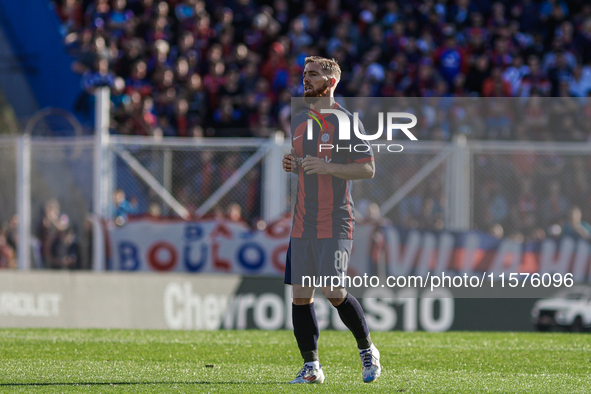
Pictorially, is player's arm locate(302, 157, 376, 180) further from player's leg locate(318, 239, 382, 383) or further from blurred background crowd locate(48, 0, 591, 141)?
blurred background crowd locate(48, 0, 591, 141)

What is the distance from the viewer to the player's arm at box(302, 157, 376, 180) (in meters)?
5.48

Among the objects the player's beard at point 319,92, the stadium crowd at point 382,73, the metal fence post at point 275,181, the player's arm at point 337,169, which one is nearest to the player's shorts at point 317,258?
the player's arm at point 337,169

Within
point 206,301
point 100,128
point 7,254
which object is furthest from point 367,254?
point 7,254

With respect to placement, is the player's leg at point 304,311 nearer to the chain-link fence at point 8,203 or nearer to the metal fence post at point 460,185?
the metal fence post at point 460,185

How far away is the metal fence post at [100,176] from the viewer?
11.8 m

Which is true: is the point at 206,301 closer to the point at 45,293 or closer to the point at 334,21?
the point at 45,293

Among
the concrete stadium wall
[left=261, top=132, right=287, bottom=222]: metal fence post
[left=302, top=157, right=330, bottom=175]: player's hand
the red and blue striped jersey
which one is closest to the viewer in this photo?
[left=302, top=157, right=330, bottom=175]: player's hand

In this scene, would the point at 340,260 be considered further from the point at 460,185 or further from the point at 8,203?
the point at 8,203

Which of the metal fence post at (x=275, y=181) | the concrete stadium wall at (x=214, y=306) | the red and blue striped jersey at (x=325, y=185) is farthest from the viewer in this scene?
the metal fence post at (x=275, y=181)

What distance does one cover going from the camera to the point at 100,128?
464 inches

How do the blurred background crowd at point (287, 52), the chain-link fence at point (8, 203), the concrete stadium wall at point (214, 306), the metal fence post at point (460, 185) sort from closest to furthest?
the concrete stadium wall at point (214, 306) → the metal fence post at point (460, 185) → the chain-link fence at point (8, 203) → the blurred background crowd at point (287, 52)

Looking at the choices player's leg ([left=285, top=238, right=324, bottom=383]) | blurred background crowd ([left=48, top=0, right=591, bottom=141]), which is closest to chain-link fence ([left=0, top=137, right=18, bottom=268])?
blurred background crowd ([left=48, top=0, right=591, bottom=141])

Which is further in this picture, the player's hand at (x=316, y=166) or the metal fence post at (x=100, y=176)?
the metal fence post at (x=100, y=176)

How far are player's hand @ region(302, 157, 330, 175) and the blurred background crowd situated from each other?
693cm
